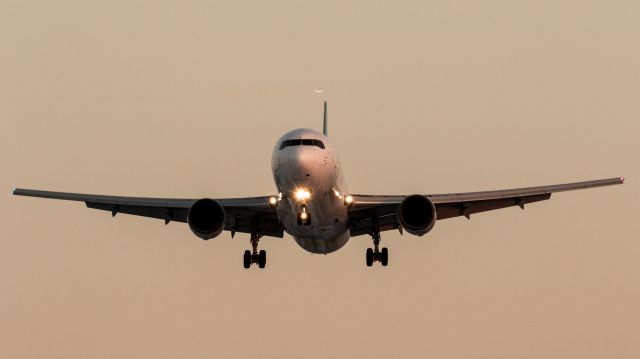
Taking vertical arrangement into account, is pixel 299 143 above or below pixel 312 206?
above

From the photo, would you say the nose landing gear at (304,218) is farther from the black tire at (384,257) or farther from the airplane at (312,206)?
the black tire at (384,257)

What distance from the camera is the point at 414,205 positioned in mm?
38344

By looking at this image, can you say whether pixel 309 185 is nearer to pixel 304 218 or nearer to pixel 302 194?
pixel 302 194

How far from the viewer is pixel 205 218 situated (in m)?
37.9

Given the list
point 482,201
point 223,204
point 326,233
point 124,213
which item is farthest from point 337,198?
point 124,213

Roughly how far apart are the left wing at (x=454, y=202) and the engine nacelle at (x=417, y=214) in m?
0.90

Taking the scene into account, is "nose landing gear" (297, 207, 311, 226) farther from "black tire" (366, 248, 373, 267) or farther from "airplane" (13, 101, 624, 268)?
"black tire" (366, 248, 373, 267)

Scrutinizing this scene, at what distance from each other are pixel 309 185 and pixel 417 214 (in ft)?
18.5

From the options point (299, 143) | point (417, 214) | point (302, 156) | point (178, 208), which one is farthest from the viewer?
point (178, 208)

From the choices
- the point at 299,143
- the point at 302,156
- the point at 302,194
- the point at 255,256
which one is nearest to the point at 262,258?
the point at 255,256

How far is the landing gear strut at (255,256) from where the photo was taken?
144 ft

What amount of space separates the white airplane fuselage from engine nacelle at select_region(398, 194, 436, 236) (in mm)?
2358

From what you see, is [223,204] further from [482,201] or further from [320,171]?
[482,201]

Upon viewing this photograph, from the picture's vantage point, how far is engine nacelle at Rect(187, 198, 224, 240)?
3781cm
